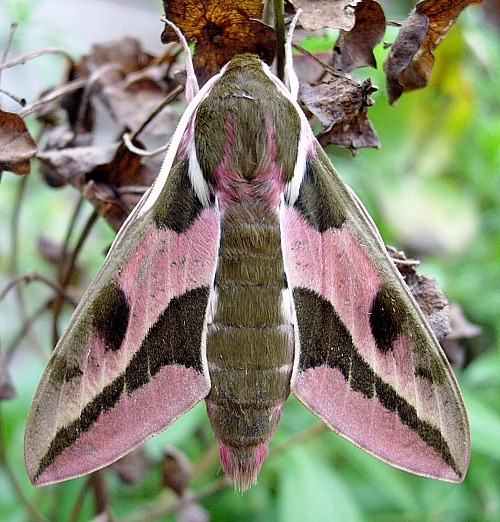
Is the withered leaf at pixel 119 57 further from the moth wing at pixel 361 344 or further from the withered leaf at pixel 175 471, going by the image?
the withered leaf at pixel 175 471

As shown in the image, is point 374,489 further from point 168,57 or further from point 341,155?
point 168,57

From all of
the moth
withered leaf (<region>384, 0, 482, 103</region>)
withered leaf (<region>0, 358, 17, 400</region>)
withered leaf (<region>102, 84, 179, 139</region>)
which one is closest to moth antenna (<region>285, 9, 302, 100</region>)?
the moth

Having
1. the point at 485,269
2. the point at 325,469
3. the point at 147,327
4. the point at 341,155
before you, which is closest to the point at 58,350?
the point at 147,327

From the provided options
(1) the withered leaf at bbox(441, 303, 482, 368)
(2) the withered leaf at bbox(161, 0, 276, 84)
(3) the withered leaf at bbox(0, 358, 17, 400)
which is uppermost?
(2) the withered leaf at bbox(161, 0, 276, 84)

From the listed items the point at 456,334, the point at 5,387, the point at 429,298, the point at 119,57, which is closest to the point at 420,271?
the point at 456,334

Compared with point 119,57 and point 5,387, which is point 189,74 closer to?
point 119,57

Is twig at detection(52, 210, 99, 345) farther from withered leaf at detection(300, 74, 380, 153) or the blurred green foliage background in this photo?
withered leaf at detection(300, 74, 380, 153)
